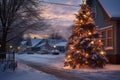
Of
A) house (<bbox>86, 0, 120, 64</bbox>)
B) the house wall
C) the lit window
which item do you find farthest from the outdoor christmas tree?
the house wall

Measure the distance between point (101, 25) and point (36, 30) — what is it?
6.52 metres

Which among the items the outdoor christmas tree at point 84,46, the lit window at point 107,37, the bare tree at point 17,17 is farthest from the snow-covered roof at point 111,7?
the bare tree at point 17,17

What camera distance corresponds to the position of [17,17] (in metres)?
29.5

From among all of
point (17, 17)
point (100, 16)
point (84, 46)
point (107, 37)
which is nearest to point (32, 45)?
point (100, 16)

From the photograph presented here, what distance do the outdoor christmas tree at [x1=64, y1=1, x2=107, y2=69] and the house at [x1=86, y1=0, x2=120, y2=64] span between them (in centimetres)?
328

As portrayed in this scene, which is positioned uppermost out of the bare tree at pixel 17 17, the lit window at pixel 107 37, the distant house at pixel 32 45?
the bare tree at pixel 17 17

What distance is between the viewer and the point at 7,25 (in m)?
28.6

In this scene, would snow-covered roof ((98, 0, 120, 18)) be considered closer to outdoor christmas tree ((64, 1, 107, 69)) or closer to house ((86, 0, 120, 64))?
house ((86, 0, 120, 64))

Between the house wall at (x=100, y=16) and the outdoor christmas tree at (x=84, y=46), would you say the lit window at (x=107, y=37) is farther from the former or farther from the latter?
the outdoor christmas tree at (x=84, y=46)

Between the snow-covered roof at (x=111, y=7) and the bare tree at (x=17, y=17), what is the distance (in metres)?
5.92

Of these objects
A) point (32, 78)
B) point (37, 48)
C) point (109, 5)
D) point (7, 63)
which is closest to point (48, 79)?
point (32, 78)

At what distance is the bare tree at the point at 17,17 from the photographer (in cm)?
2831

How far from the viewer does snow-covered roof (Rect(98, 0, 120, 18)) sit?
2872cm

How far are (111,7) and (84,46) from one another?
6709 millimetres
